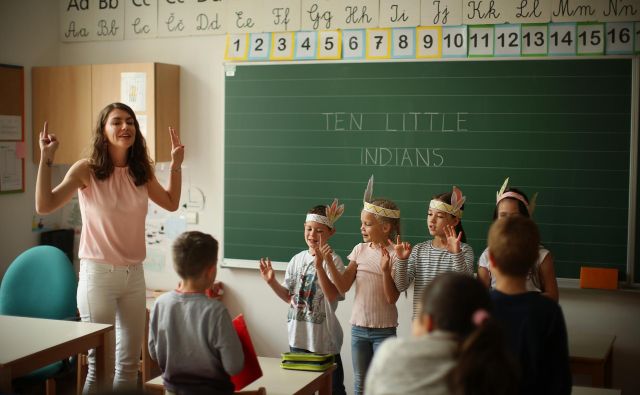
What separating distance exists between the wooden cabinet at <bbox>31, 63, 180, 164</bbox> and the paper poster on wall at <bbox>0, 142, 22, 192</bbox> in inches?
6.5

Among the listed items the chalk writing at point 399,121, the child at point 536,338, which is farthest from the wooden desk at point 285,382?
the chalk writing at point 399,121

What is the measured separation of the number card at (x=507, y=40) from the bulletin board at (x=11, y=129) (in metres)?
3.00

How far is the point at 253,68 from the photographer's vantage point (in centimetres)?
500

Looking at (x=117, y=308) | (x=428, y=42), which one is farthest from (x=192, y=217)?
(x=428, y=42)

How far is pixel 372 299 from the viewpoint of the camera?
3.90 metres

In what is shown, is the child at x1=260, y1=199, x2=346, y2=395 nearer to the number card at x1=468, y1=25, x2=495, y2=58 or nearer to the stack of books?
the stack of books

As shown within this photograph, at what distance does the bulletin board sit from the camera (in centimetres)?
510

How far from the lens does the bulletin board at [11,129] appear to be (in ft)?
16.7

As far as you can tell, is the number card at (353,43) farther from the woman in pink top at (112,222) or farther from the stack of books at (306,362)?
the stack of books at (306,362)

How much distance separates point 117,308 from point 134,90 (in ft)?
5.85

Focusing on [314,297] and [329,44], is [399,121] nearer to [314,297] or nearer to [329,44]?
[329,44]

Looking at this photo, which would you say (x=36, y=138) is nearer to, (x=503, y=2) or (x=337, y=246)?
(x=337, y=246)

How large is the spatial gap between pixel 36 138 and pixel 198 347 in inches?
123

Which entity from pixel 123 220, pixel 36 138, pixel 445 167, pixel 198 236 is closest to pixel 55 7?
pixel 36 138
